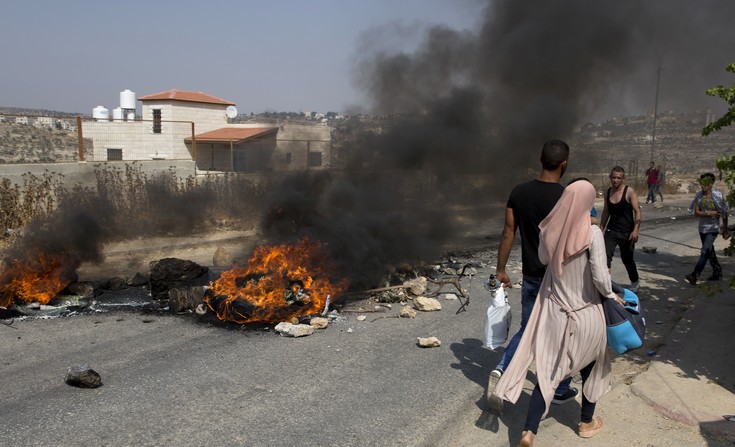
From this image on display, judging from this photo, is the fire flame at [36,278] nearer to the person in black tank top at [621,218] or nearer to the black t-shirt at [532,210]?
the black t-shirt at [532,210]

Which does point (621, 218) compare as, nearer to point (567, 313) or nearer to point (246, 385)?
point (567, 313)

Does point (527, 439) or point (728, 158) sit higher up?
point (728, 158)

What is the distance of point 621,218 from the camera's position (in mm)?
6840

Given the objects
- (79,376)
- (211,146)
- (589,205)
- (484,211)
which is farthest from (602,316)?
(211,146)

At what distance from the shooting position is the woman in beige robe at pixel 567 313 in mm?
3162

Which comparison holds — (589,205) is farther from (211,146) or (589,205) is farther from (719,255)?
(211,146)

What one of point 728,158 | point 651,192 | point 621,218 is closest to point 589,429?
point 728,158

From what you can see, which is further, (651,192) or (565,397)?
(651,192)

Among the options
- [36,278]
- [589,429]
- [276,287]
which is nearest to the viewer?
[589,429]

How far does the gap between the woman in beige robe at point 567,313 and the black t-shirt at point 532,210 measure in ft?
1.06

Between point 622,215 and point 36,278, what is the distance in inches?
278

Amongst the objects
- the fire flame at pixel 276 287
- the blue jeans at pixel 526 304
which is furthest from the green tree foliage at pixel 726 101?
the fire flame at pixel 276 287

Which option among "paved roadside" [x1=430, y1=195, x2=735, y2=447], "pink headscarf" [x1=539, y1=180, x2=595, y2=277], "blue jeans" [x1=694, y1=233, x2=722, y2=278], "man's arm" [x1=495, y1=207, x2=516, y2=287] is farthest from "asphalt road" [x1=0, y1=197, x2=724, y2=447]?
"blue jeans" [x1=694, y1=233, x2=722, y2=278]

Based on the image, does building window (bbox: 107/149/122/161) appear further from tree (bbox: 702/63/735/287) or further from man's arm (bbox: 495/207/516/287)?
tree (bbox: 702/63/735/287)
